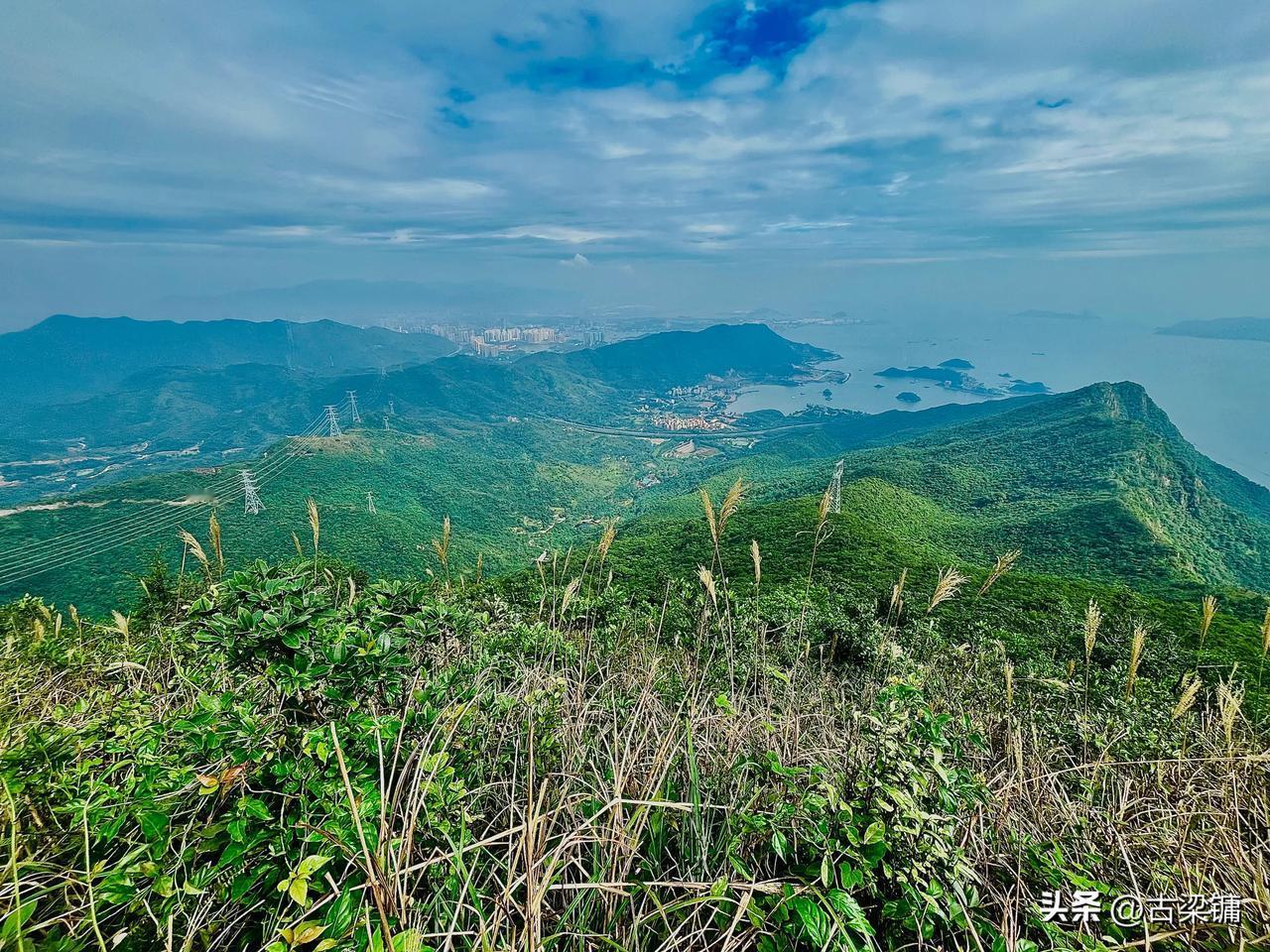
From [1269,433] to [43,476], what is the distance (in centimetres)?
23894

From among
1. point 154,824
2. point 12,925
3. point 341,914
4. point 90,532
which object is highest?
point 12,925

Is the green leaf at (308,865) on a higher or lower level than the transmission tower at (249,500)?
higher

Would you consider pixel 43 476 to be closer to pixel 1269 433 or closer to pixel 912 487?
pixel 912 487

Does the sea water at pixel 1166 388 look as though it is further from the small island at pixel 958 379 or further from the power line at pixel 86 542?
the power line at pixel 86 542

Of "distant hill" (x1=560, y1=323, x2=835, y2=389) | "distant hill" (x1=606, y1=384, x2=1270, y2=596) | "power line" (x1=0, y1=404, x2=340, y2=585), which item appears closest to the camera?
"distant hill" (x1=606, y1=384, x2=1270, y2=596)

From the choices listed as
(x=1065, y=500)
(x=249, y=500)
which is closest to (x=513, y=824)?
(x=1065, y=500)

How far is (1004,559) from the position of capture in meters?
5.74

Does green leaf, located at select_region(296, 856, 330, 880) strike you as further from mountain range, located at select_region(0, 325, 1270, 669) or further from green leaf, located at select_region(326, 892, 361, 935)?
mountain range, located at select_region(0, 325, 1270, 669)

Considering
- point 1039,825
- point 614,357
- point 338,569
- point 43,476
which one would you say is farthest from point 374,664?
point 614,357

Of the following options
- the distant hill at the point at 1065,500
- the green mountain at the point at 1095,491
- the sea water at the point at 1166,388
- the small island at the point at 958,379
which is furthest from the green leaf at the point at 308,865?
the small island at the point at 958,379

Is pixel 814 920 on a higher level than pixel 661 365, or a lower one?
higher

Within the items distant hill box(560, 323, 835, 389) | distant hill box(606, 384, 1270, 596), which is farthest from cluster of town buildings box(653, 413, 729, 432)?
distant hill box(606, 384, 1270, 596)

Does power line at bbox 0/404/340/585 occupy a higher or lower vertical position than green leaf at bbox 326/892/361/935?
lower

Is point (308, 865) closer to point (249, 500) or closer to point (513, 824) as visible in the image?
point (513, 824)
